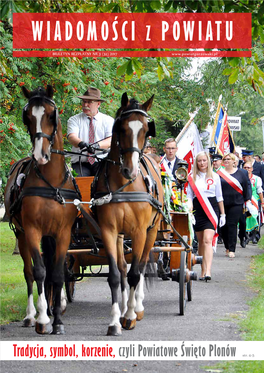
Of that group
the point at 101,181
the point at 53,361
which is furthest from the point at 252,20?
the point at 53,361

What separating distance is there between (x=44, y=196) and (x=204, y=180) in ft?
18.5

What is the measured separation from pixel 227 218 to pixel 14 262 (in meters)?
4.71

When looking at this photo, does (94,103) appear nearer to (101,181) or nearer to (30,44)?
(101,181)

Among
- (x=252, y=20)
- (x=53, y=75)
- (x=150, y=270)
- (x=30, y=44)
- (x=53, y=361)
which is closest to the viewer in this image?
(x=53, y=361)

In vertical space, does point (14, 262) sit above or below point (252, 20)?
below

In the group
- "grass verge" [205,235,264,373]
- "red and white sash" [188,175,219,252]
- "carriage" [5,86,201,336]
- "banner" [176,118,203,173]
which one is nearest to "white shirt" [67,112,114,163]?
"carriage" [5,86,201,336]

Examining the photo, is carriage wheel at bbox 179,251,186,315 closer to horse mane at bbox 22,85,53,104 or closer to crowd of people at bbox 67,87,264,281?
crowd of people at bbox 67,87,264,281

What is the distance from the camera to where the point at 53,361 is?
7.00 metres

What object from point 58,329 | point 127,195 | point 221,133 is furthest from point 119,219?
point 221,133

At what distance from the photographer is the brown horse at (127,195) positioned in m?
8.17

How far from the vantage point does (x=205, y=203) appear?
13086 mm

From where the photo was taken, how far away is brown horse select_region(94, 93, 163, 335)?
26.8 feet

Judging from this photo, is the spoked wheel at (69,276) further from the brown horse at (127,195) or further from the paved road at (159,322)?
the brown horse at (127,195)

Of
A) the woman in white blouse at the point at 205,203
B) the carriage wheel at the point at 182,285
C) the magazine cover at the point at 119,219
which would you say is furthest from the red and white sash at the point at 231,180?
the carriage wheel at the point at 182,285
